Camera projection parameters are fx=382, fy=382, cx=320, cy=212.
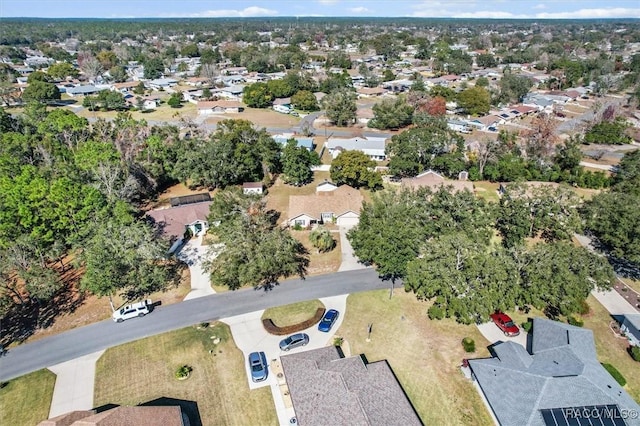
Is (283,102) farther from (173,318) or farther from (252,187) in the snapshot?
(173,318)

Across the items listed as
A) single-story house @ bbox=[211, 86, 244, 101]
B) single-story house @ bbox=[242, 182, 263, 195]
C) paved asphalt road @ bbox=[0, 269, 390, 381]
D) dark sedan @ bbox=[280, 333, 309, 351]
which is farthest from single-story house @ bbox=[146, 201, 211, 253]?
single-story house @ bbox=[211, 86, 244, 101]

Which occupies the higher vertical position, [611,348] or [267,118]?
[611,348]

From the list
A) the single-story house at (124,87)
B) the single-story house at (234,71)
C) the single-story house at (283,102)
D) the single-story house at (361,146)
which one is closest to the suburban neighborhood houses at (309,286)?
the single-story house at (361,146)

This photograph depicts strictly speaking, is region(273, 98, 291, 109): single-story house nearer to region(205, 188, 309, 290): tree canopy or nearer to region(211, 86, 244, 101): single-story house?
region(211, 86, 244, 101): single-story house

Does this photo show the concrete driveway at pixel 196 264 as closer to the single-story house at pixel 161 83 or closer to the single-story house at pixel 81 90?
the single-story house at pixel 81 90

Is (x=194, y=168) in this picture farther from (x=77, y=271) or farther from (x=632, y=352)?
(x=632, y=352)

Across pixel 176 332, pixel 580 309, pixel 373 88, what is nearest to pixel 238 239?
pixel 176 332

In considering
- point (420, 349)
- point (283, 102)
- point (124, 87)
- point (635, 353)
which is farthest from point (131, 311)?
point (124, 87)
